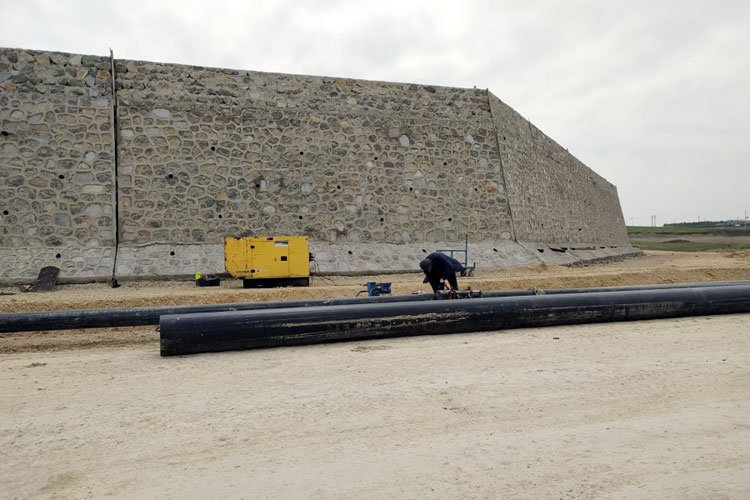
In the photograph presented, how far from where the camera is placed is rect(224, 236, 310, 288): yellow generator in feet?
41.1

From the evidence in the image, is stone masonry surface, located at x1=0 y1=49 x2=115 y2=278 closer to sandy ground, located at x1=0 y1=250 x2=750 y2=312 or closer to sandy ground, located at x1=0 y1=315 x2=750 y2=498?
sandy ground, located at x1=0 y1=250 x2=750 y2=312

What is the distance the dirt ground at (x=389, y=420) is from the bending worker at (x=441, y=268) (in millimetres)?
2406

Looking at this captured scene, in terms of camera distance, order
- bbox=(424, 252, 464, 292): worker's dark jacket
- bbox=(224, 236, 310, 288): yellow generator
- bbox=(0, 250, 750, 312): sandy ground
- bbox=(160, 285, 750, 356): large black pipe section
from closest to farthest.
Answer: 1. bbox=(160, 285, 750, 356): large black pipe section
2. bbox=(424, 252, 464, 292): worker's dark jacket
3. bbox=(0, 250, 750, 312): sandy ground
4. bbox=(224, 236, 310, 288): yellow generator

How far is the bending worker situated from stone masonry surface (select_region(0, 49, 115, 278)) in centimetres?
819

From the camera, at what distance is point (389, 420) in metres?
3.44

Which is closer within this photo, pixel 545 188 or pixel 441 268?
pixel 441 268

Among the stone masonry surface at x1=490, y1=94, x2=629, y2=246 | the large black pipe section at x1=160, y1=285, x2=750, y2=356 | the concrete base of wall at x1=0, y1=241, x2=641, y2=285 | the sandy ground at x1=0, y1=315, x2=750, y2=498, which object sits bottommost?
the sandy ground at x1=0, y1=315, x2=750, y2=498

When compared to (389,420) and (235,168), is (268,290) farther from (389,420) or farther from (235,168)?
(389,420)

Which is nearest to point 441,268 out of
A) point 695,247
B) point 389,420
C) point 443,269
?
point 443,269

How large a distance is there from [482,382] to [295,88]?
1322cm

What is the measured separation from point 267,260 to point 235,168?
→ 11.6ft

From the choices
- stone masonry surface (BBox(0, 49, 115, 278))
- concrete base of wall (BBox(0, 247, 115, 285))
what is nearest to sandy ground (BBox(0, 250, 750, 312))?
concrete base of wall (BBox(0, 247, 115, 285))

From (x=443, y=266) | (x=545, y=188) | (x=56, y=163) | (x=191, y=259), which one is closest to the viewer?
(x=443, y=266)

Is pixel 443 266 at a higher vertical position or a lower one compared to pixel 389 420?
higher
